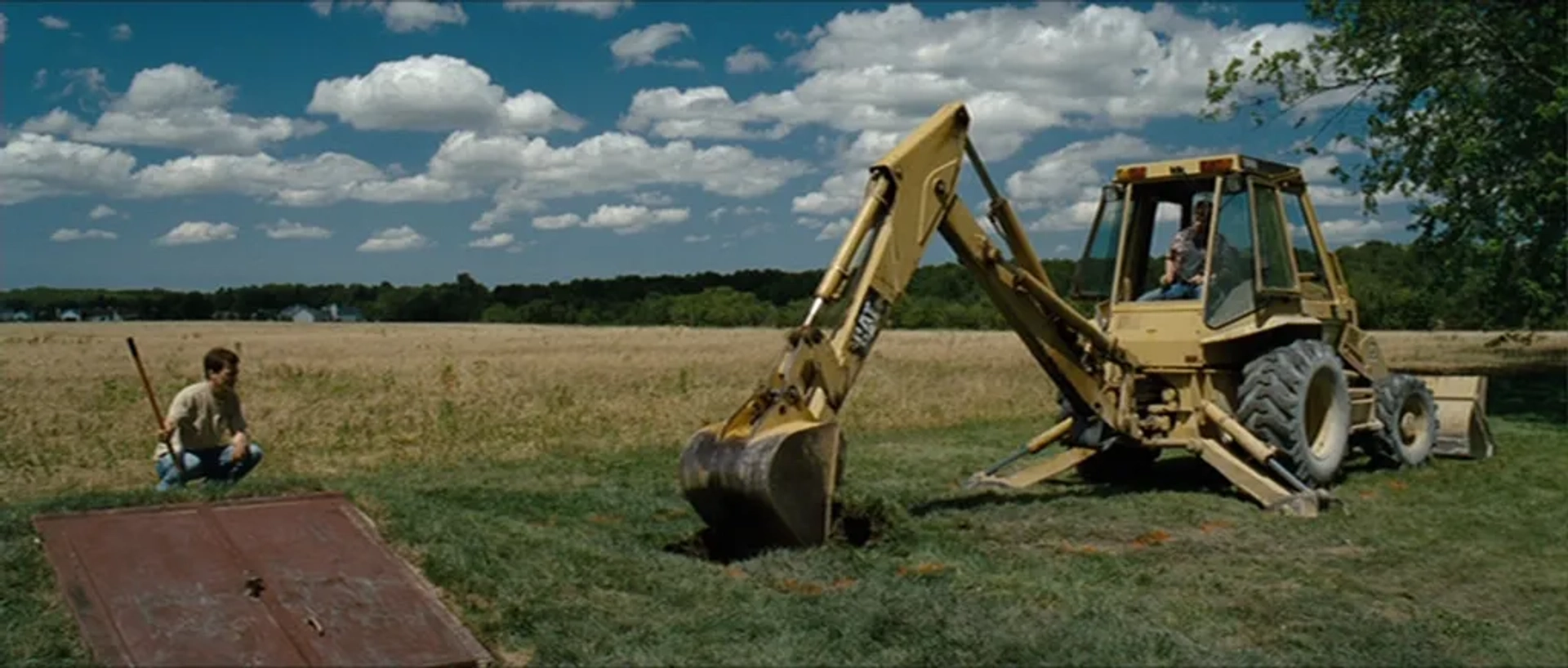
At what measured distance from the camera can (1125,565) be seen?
28.4ft

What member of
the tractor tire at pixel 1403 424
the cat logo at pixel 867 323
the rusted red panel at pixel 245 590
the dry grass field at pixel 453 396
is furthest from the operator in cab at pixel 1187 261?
the rusted red panel at pixel 245 590

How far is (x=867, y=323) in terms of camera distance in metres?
8.94

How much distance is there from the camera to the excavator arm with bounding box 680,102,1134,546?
800 cm

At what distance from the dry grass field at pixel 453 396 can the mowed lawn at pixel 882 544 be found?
10 centimetres

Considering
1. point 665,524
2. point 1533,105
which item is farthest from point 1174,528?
point 1533,105

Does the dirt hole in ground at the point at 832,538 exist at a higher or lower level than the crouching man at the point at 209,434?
lower

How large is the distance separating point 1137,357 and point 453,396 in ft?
36.5

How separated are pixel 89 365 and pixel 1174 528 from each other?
978 inches

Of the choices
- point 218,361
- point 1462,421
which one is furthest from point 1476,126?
point 218,361

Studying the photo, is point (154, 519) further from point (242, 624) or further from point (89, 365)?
point (89, 365)

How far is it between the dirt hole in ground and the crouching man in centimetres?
309

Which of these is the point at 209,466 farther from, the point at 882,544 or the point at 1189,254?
the point at 1189,254

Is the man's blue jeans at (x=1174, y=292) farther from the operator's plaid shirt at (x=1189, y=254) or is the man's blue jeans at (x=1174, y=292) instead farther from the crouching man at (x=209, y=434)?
the crouching man at (x=209, y=434)

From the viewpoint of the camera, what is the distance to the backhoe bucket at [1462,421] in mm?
14164
